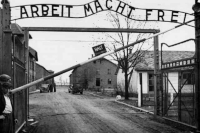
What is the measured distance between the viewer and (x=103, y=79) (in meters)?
80.2

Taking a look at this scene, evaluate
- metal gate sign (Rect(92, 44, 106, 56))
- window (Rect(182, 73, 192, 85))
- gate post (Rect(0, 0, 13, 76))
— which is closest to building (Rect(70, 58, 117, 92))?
window (Rect(182, 73, 192, 85))

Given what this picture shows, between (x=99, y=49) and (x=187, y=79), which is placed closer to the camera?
(x=99, y=49)

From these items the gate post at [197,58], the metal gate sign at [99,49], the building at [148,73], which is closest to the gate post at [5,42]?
the metal gate sign at [99,49]

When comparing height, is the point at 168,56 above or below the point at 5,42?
above

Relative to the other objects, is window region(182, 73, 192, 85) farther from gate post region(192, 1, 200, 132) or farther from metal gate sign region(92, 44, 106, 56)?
metal gate sign region(92, 44, 106, 56)

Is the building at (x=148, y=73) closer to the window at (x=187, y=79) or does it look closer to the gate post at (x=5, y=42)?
the window at (x=187, y=79)

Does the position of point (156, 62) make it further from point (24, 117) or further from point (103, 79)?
point (103, 79)

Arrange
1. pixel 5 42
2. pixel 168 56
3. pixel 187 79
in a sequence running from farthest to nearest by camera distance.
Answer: pixel 168 56, pixel 187 79, pixel 5 42

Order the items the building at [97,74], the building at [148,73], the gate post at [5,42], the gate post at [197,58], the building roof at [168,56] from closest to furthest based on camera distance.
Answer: the gate post at [5,42] < the gate post at [197,58] < the building at [148,73] < the building roof at [168,56] < the building at [97,74]

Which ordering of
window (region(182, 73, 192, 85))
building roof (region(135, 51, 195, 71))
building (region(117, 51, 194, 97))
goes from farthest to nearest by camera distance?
building roof (region(135, 51, 195, 71)), building (region(117, 51, 194, 97)), window (region(182, 73, 192, 85))

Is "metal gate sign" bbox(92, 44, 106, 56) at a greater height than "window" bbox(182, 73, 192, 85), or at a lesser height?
greater

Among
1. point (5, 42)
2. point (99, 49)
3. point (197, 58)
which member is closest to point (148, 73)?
point (197, 58)

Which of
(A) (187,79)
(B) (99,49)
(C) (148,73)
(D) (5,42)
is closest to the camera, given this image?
(B) (99,49)

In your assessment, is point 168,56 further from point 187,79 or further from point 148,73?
point 187,79
